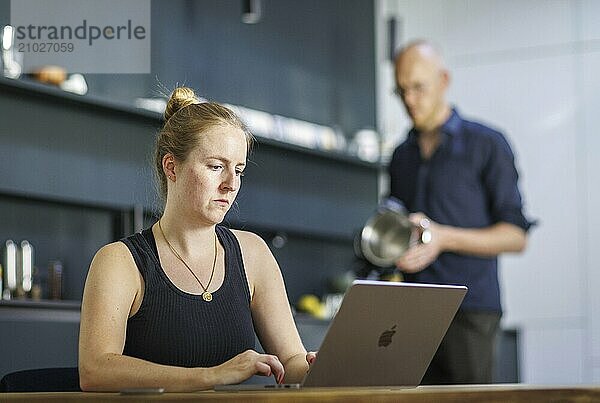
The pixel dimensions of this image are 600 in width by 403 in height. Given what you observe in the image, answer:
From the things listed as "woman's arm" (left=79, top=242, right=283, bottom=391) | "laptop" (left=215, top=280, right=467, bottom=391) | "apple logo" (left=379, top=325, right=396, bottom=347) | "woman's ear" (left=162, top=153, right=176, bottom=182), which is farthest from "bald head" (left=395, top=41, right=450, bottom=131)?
"apple logo" (left=379, top=325, right=396, bottom=347)

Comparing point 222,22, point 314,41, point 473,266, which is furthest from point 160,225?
point 314,41

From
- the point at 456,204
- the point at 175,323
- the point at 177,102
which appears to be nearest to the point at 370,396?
the point at 175,323

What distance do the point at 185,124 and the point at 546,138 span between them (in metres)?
3.58

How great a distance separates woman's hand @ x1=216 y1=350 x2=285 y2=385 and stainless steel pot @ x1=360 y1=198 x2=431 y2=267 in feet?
6.13

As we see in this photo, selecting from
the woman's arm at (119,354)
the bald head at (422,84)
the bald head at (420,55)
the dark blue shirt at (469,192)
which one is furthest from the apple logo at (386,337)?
the bald head at (420,55)

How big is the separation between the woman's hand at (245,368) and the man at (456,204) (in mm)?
1833

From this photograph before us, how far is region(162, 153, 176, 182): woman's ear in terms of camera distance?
2254 millimetres

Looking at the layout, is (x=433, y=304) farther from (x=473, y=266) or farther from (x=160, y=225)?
(x=473, y=266)

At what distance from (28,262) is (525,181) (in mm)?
2629

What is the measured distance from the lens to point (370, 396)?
4.61 feet

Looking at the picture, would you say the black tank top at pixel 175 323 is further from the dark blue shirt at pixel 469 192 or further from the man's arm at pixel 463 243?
the dark blue shirt at pixel 469 192

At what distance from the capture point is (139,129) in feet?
14.7

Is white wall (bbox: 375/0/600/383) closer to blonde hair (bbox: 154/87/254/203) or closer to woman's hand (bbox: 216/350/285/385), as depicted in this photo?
blonde hair (bbox: 154/87/254/203)

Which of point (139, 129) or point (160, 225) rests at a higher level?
point (139, 129)
